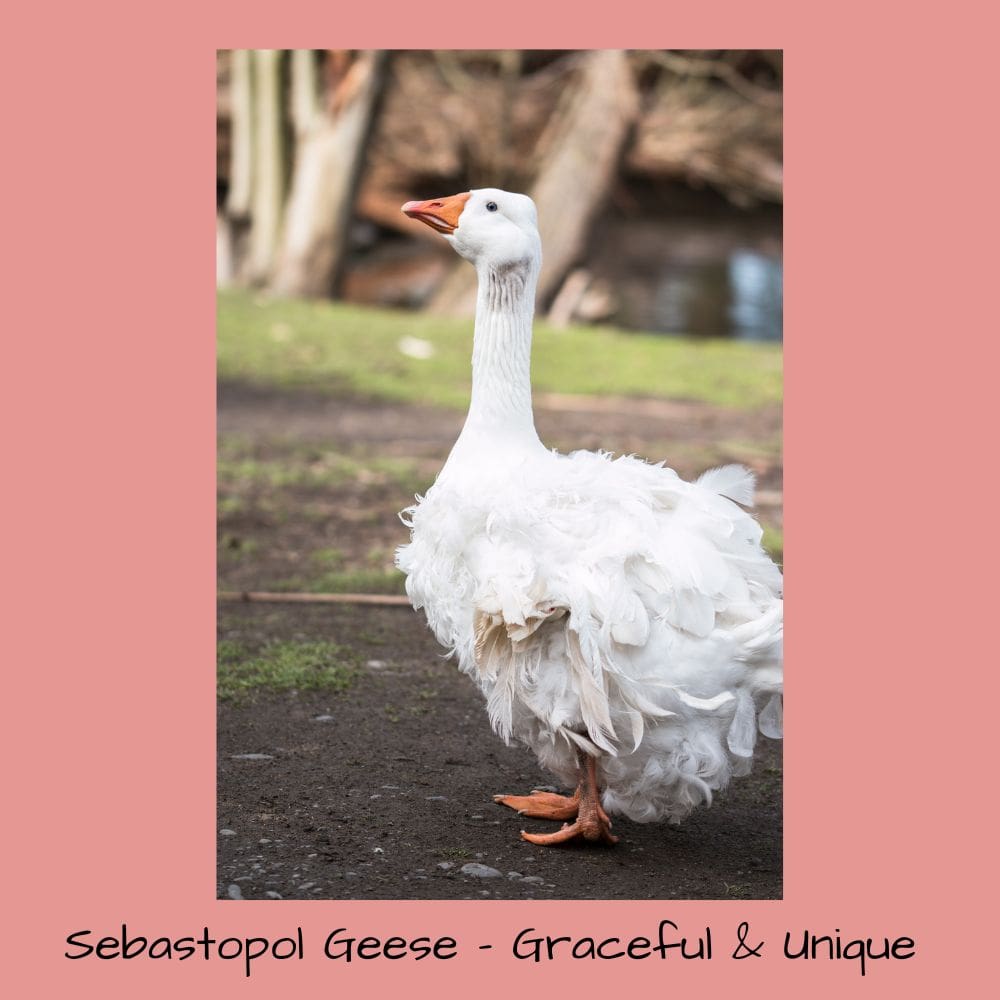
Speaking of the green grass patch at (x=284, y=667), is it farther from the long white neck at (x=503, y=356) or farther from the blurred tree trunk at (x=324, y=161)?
the blurred tree trunk at (x=324, y=161)

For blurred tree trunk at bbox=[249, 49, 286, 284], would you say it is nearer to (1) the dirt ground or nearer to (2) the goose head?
(1) the dirt ground

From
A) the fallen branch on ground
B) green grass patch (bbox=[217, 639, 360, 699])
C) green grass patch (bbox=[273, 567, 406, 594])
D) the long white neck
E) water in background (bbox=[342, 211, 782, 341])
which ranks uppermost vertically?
water in background (bbox=[342, 211, 782, 341])

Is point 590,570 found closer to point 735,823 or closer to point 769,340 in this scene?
point 735,823

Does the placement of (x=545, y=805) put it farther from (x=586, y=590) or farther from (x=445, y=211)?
(x=445, y=211)

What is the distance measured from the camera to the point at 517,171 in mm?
Answer: 20844

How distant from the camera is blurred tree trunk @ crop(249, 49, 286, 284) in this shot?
1647cm

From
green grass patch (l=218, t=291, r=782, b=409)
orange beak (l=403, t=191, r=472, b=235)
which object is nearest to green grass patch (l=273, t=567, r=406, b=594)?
orange beak (l=403, t=191, r=472, b=235)

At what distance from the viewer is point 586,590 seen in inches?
164

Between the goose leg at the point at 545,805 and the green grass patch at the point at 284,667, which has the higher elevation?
the green grass patch at the point at 284,667

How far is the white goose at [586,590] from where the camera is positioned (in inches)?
166

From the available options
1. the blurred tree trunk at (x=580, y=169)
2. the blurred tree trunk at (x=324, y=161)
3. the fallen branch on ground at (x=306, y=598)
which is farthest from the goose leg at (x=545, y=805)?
the blurred tree trunk at (x=580, y=169)

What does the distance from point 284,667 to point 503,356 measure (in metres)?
2.21
